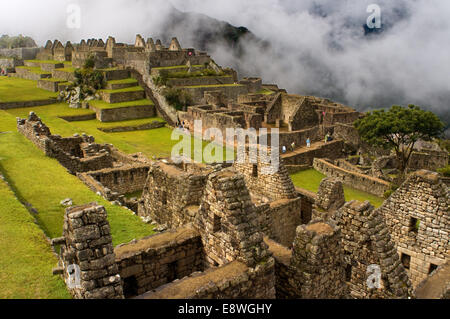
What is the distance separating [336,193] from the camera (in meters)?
9.53

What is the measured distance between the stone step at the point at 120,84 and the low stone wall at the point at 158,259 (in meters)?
45.1

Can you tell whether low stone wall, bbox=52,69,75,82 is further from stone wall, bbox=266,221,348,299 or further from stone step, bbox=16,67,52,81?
stone wall, bbox=266,221,348,299

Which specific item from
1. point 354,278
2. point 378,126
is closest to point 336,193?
point 354,278

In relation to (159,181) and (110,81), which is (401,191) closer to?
(159,181)

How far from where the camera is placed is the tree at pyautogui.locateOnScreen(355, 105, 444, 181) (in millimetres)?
26531

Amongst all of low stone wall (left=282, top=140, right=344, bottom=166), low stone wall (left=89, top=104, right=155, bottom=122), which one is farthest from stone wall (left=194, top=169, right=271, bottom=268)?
low stone wall (left=89, top=104, right=155, bottom=122)

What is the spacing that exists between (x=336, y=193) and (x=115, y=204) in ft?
21.2

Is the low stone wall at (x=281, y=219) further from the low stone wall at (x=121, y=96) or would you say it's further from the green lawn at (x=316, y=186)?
the low stone wall at (x=121, y=96)

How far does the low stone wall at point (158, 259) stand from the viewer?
588 centimetres

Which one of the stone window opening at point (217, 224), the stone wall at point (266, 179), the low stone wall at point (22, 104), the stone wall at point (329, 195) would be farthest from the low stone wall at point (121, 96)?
the stone window opening at point (217, 224)

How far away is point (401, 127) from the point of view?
2645 cm

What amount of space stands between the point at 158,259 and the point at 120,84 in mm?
45681

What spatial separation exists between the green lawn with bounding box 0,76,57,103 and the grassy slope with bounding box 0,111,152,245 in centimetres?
3061

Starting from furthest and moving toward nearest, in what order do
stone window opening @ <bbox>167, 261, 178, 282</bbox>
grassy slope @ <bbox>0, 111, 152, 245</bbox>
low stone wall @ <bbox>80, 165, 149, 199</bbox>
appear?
low stone wall @ <bbox>80, 165, 149, 199</bbox>, grassy slope @ <bbox>0, 111, 152, 245</bbox>, stone window opening @ <bbox>167, 261, 178, 282</bbox>
